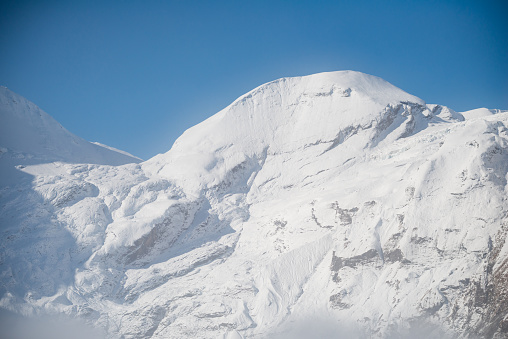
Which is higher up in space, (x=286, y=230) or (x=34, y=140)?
(x=34, y=140)

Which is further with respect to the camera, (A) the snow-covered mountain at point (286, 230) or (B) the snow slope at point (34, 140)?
(B) the snow slope at point (34, 140)

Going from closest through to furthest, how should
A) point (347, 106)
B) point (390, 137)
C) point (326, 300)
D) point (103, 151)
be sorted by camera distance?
point (326, 300)
point (390, 137)
point (347, 106)
point (103, 151)

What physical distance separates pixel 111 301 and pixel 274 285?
31.7m

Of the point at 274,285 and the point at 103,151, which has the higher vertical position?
the point at 103,151

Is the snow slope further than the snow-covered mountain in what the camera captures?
Yes

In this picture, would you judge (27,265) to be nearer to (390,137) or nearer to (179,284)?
(179,284)

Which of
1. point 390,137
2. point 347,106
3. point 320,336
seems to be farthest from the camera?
point 347,106

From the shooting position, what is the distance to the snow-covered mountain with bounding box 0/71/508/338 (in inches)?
3406

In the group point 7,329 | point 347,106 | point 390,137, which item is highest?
point 347,106

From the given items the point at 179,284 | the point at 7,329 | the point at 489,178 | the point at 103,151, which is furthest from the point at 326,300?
the point at 103,151

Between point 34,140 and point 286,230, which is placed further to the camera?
point 34,140

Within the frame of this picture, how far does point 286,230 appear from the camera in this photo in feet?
351

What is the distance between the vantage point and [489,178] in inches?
3580

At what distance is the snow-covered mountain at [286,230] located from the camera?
86.5 metres
